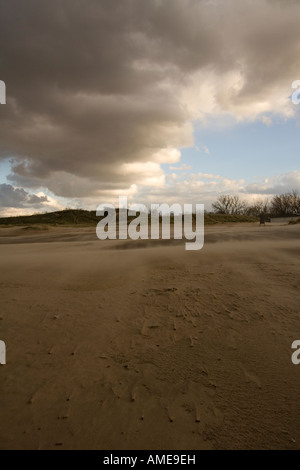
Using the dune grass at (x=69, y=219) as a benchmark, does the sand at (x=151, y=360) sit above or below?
below

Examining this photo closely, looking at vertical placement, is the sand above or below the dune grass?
below

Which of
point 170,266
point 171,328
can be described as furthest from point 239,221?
point 171,328

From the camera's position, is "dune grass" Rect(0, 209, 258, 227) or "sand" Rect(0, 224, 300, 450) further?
"dune grass" Rect(0, 209, 258, 227)

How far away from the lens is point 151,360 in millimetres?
2320

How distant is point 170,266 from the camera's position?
Result: 464cm

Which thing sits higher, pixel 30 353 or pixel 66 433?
pixel 30 353

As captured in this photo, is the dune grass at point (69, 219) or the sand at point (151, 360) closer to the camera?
the sand at point (151, 360)

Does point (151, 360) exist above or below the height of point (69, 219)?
below

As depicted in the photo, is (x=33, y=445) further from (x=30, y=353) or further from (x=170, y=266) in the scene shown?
(x=170, y=266)

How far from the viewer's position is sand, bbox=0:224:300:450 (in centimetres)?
170

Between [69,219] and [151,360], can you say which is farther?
[69,219]

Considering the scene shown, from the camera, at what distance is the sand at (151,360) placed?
66.9 inches
